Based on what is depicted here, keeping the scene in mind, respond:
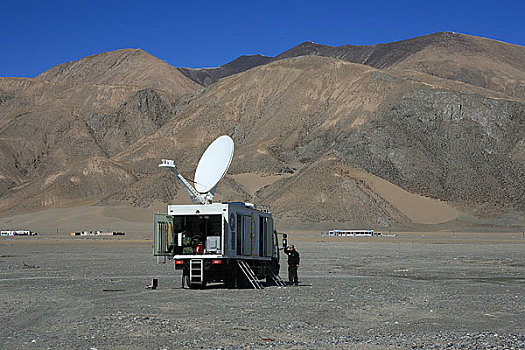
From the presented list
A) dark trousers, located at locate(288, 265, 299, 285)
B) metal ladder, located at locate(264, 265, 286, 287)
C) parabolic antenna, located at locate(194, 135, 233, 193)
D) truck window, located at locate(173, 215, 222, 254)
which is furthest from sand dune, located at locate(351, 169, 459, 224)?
truck window, located at locate(173, 215, 222, 254)

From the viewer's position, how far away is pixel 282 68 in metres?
164

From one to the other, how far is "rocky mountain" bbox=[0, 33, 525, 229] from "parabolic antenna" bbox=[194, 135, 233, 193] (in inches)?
3105

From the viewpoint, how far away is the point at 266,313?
61.0 feet

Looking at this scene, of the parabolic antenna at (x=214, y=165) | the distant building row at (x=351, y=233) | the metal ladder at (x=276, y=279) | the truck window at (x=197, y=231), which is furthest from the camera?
the distant building row at (x=351, y=233)

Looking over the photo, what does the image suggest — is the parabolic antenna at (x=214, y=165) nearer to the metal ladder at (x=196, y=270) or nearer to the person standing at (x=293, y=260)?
the metal ladder at (x=196, y=270)

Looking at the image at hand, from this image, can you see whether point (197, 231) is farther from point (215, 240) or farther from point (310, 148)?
point (310, 148)

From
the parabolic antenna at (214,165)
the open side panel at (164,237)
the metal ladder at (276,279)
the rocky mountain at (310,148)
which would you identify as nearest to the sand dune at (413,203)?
the rocky mountain at (310,148)

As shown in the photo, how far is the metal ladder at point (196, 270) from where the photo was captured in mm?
25656

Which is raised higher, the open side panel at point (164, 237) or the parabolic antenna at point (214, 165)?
the parabolic antenna at point (214, 165)

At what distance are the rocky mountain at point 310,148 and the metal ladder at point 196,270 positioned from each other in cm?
8365

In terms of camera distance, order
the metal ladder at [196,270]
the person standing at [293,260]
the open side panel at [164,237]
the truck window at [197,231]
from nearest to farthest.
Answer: the metal ladder at [196,270] < the truck window at [197,231] < the person standing at [293,260] < the open side panel at [164,237]

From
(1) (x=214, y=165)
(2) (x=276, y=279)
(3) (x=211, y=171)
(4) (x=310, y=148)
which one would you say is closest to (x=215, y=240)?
(2) (x=276, y=279)

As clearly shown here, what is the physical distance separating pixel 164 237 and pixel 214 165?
408 cm

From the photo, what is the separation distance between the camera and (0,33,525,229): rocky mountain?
114 m
